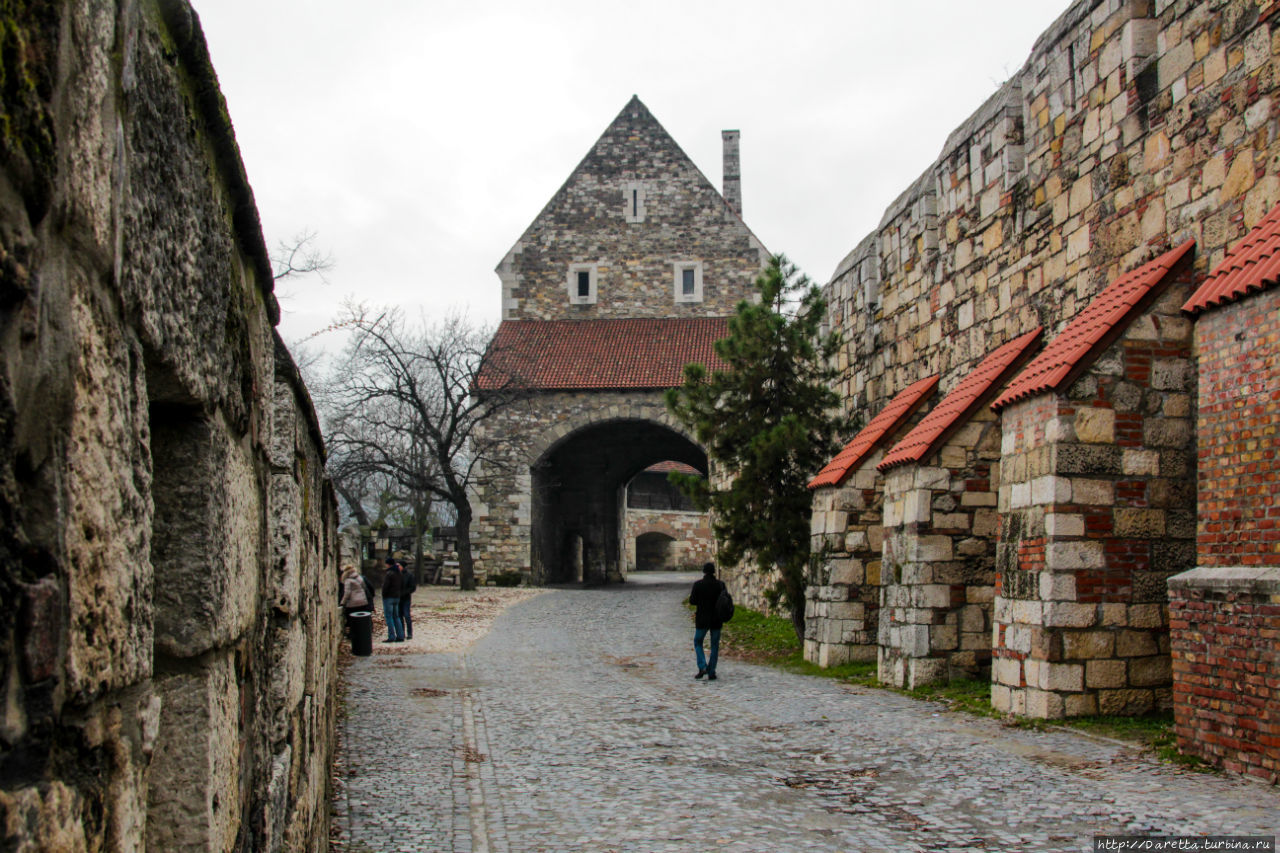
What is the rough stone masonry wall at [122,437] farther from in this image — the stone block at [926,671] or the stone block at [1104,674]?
the stone block at [926,671]

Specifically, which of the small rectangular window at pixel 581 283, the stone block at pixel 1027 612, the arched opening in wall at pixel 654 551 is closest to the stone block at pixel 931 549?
the stone block at pixel 1027 612

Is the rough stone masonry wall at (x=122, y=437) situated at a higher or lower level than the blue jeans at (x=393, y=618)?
higher

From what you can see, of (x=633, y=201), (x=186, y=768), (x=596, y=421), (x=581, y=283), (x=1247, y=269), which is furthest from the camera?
(x=633, y=201)

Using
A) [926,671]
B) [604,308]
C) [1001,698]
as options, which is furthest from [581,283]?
[1001,698]

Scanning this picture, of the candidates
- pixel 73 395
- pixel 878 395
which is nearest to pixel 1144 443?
pixel 878 395

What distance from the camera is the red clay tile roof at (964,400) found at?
9.78 m

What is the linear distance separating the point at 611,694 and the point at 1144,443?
16.0 ft

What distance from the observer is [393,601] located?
14945 millimetres

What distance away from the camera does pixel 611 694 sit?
10078 millimetres

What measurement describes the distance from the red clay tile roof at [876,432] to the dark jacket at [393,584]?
5711 millimetres

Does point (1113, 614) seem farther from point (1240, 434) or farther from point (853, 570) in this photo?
point (853, 570)

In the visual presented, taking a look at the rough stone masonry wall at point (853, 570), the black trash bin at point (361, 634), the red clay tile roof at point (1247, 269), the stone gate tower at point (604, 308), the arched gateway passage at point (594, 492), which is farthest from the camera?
the arched gateway passage at point (594, 492)

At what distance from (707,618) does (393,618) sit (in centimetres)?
553

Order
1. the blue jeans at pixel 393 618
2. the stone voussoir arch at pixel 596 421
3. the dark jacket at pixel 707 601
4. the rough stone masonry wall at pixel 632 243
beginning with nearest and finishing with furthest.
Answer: the dark jacket at pixel 707 601
the blue jeans at pixel 393 618
the stone voussoir arch at pixel 596 421
the rough stone masonry wall at pixel 632 243
